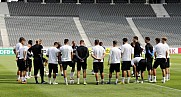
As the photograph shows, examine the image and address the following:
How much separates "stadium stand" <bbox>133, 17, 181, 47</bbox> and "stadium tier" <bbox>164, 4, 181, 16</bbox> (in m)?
1.12

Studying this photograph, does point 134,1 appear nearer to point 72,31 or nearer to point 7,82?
point 72,31

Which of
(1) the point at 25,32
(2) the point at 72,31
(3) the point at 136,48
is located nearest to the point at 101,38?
(2) the point at 72,31

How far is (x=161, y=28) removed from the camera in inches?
2953

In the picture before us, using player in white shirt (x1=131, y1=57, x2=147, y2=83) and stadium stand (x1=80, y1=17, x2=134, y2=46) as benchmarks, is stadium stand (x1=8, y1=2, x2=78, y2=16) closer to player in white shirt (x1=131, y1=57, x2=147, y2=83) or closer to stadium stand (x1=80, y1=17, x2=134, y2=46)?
stadium stand (x1=80, y1=17, x2=134, y2=46)

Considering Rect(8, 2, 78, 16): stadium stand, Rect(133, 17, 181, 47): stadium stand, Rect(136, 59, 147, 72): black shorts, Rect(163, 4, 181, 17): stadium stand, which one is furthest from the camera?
A: Rect(163, 4, 181, 17): stadium stand

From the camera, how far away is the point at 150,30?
74062mm

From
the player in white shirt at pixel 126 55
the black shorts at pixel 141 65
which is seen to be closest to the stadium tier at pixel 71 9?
the black shorts at pixel 141 65

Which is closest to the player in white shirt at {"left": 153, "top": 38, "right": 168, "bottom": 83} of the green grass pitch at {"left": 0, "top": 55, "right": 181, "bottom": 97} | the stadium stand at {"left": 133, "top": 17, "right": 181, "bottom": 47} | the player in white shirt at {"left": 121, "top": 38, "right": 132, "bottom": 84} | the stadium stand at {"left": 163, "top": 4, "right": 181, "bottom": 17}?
the green grass pitch at {"left": 0, "top": 55, "right": 181, "bottom": 97}

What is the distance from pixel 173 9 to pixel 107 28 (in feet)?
47.5

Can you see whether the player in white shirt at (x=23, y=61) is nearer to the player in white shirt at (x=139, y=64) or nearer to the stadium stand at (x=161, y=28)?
the player in white shirt at (x=139, y=64)

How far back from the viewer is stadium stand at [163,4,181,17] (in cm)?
8019

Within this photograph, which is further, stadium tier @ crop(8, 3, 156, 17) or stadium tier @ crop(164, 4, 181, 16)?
stadium tier @ crop(164, 4, 181, 16)

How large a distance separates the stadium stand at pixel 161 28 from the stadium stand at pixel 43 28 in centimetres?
1107

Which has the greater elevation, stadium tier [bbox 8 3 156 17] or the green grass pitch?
stadium tier [bbox 8 3 156 17]
